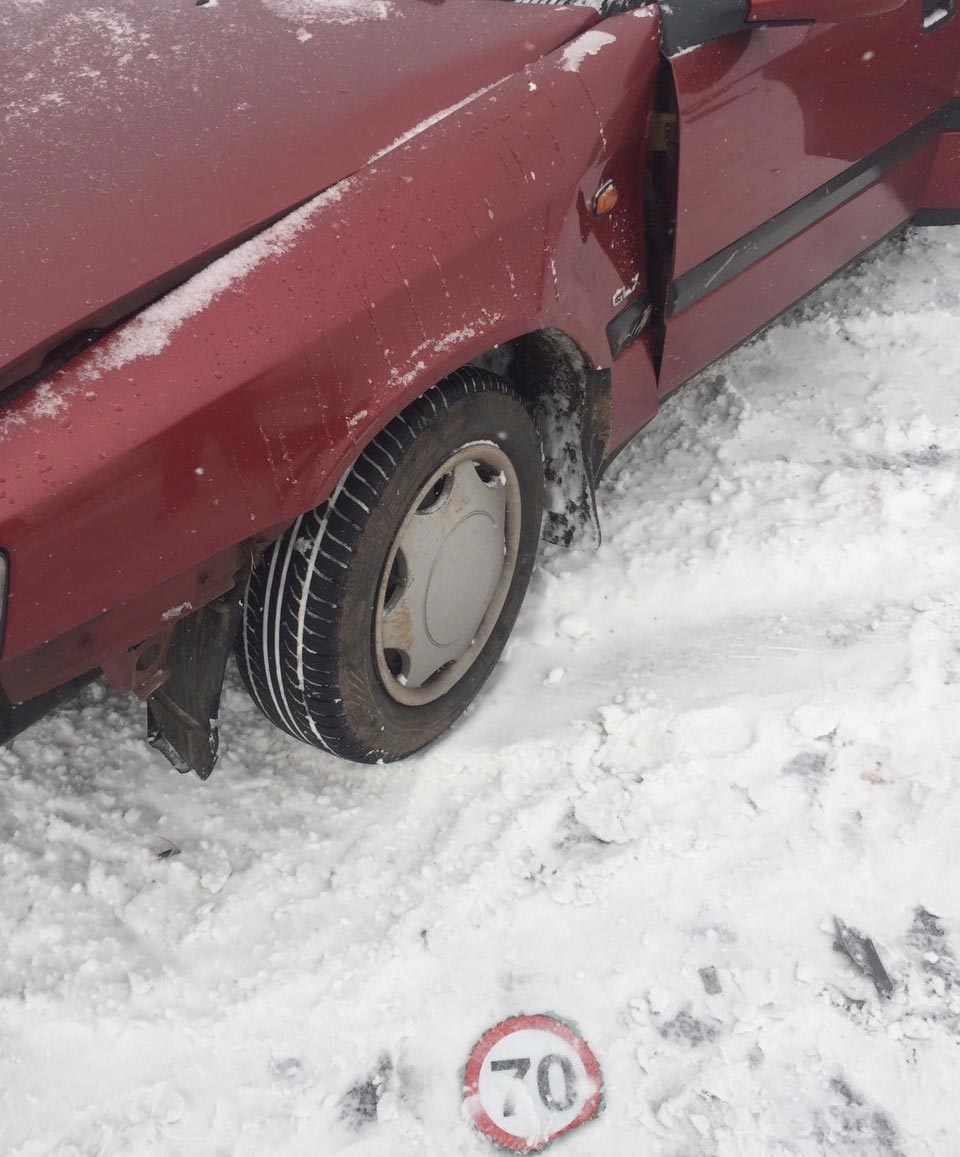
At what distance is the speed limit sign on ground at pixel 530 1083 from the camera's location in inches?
61.6

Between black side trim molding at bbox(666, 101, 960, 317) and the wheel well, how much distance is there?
10.8 inches

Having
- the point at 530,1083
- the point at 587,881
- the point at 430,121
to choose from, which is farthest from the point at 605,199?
the point at 530,1083

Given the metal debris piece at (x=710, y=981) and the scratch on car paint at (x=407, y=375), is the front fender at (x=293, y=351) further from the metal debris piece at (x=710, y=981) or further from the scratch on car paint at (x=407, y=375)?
the metal debris piece at (x=710, y=981)

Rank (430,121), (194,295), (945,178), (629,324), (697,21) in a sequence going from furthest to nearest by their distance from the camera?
(945,178) < (629,324) < (697,21) < (430,121) < (194,295)

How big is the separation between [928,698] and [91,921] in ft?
5.96

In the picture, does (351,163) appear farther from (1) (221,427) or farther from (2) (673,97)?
(2) (673,97)

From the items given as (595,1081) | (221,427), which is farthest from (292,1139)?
(221,427)

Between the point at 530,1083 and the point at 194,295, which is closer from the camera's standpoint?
the point at 194,295

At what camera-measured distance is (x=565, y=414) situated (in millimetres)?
2080

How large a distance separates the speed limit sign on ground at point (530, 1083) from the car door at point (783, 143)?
4.70ft

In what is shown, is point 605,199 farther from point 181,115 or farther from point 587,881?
point 587,881

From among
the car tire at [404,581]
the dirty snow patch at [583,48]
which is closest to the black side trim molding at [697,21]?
the dirty snow patch at [583,48]

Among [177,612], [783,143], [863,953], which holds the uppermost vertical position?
[783,143]

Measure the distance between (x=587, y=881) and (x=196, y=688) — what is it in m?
0.85
